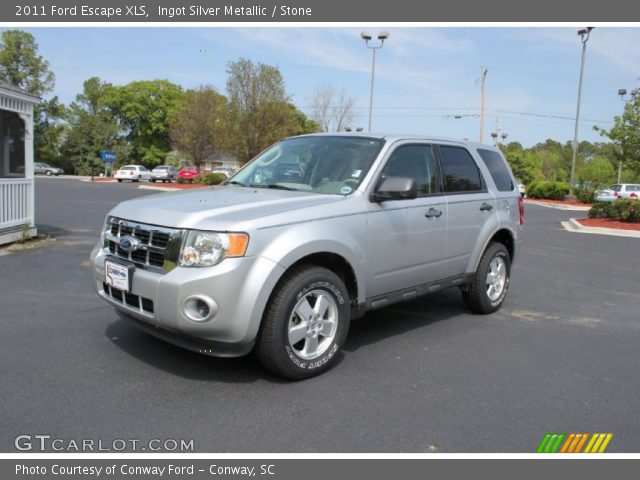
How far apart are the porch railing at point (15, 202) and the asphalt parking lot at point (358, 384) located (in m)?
3.73

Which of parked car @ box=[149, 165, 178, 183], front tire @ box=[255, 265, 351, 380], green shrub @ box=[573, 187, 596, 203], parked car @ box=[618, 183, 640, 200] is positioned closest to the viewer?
front tire @ box=[255, 265, 351, 380]

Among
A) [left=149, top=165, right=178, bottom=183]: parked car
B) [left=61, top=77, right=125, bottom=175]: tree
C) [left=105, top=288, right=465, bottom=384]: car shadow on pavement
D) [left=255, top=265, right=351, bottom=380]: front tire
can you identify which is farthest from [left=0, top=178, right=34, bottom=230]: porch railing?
[left=61, top=77, right=125, bottom=175]: tree

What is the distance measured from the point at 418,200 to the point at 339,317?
1.48 meters

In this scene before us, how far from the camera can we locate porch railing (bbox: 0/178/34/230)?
390 inches

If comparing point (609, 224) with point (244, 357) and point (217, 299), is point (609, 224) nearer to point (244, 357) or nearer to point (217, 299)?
point (244, 357)

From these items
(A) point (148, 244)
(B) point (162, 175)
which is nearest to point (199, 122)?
(B) point (162, 175)

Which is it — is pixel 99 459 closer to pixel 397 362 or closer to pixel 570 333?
pixel 397 362

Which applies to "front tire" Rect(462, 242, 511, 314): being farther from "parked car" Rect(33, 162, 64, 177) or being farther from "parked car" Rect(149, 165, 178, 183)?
"parked car" Rect(33, 162, 64, 177)

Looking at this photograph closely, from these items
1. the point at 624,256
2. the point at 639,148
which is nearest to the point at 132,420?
the point at 624,256

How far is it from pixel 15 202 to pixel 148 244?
770cm

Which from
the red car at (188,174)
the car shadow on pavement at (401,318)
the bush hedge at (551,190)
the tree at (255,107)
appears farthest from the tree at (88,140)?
the car shadow on pavement at (401,318)

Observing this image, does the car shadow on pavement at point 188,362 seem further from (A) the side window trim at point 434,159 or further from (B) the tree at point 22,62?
(B) the tree at point 22,62

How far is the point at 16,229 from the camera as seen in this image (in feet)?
33.4

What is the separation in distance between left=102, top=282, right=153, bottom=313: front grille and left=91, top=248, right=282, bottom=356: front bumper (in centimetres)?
1
